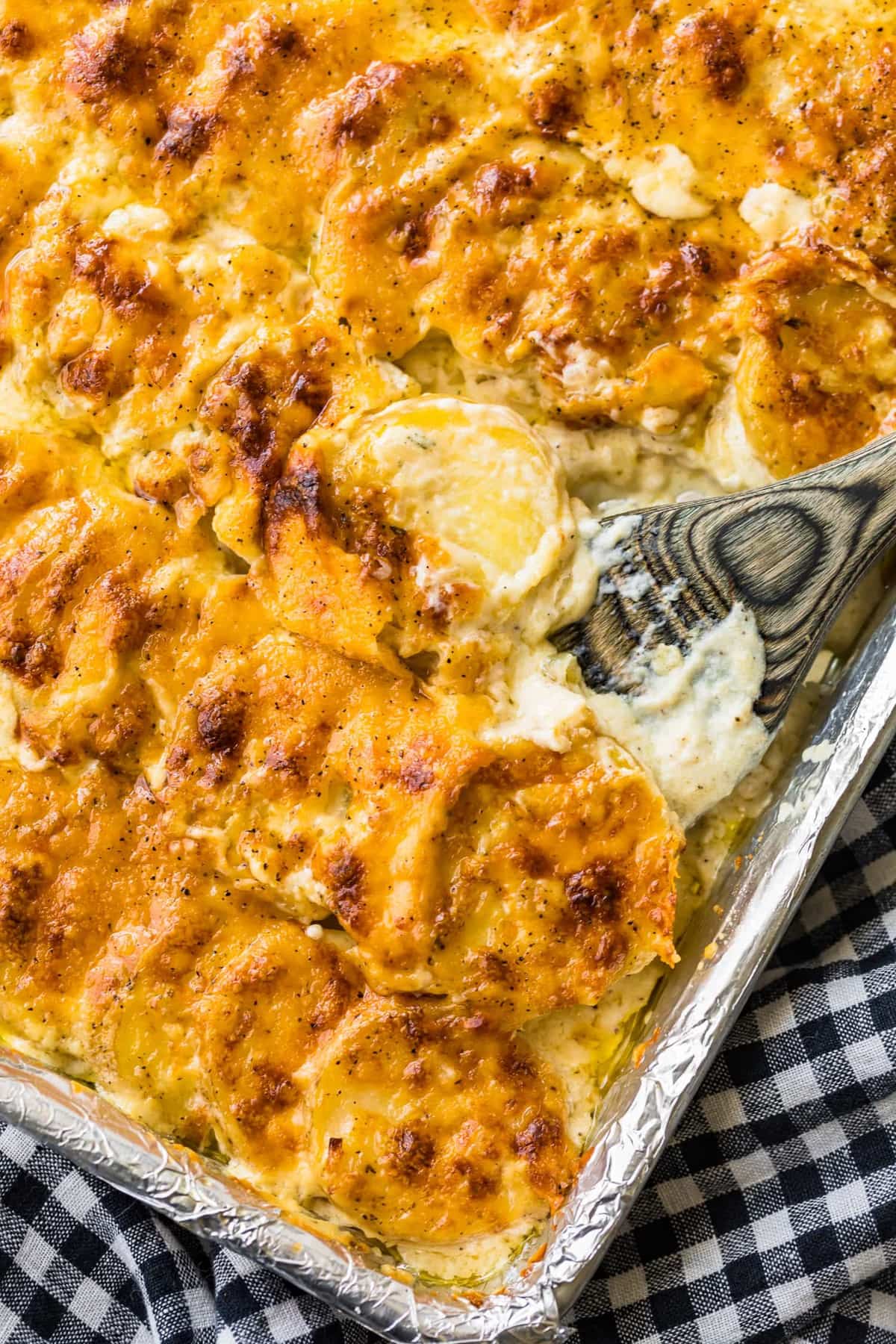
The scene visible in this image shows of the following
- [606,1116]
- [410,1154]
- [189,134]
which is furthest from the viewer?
[189,134]

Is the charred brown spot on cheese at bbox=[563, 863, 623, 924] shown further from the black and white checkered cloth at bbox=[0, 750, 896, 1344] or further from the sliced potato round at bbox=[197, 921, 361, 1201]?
the black and white checkered cloth at bbox=[0, 750, 896, 1344]

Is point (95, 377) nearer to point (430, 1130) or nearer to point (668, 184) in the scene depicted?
point (668, 184)

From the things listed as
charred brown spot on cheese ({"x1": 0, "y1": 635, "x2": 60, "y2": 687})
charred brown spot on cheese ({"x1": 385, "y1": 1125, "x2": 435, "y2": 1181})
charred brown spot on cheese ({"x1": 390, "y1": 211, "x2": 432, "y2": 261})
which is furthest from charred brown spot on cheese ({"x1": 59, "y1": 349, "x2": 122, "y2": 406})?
charred brown spot on cheese ({"x1": 385, "y1": 1125, "x2": 435, "y2": 1181})

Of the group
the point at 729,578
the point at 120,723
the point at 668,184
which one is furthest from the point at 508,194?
the point at 120,723

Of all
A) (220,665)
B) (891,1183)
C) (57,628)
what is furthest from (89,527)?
(891,1183)

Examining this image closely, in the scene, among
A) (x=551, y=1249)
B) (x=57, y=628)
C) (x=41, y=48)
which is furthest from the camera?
(x=41, y=48)

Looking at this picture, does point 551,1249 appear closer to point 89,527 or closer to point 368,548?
point 368,548

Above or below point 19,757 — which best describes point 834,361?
below
